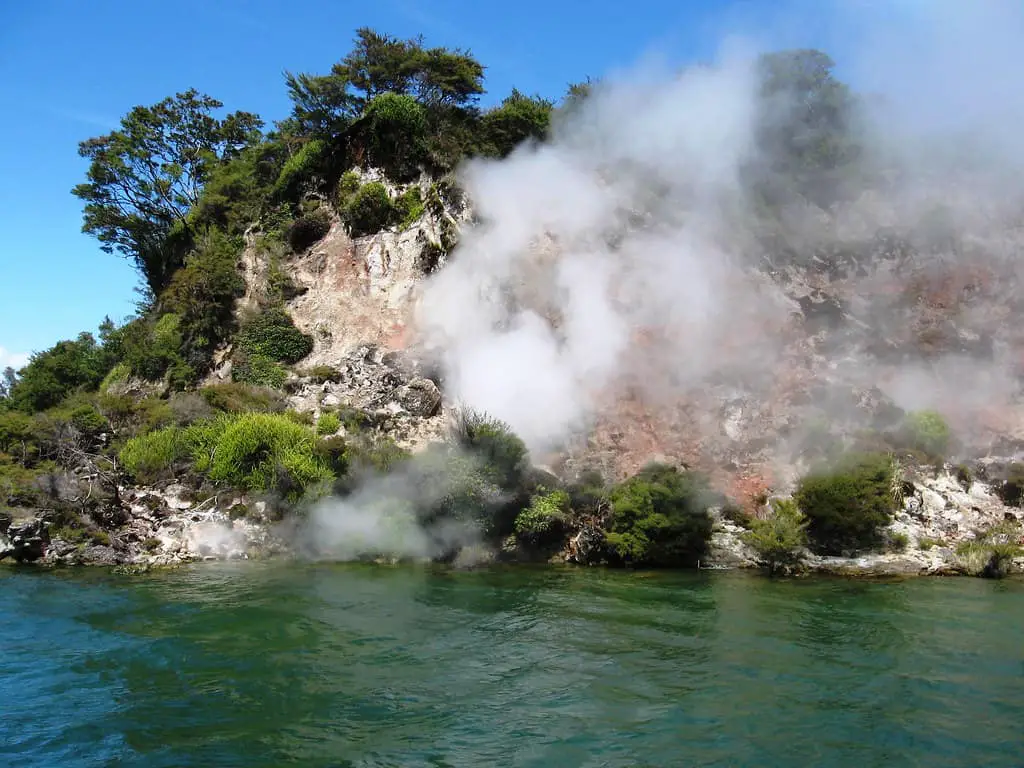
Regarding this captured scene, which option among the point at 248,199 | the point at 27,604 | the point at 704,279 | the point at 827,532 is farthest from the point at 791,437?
the point at 248,199

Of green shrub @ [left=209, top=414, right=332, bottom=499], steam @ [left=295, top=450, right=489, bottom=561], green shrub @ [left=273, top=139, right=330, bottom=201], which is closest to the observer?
steam @ [left=295, top=450, right=489, bottom=561]

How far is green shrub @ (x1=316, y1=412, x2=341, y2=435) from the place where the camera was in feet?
72.8

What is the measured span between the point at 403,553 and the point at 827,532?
11.2 metres

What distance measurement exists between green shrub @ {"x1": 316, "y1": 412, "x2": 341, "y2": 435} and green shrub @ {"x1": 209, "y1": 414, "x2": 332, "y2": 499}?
0.84 metres

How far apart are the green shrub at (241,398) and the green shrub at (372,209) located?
9189 millimetres

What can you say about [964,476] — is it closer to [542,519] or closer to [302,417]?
[542,519]

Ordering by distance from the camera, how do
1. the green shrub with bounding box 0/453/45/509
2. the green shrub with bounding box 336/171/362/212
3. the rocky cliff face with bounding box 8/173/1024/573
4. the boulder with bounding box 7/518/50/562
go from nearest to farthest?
the boulder with bounding box 7/518/50/562 → the green shrub with bounding box 0/453/45/509 → the rocky cliff face with bounding box 8/173/1024/573 → the green shrub with bounding box 336/171/362/212

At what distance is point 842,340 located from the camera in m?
26.2

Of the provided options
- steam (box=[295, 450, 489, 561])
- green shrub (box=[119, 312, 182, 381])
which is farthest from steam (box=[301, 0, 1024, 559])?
green shrub (box=[119, 312, 182, 381])

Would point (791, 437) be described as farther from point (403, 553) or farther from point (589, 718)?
point (589, 718)

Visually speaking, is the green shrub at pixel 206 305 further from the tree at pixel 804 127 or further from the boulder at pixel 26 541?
the tree at pixel 804 127

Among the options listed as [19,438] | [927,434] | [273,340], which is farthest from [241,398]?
[927,434]

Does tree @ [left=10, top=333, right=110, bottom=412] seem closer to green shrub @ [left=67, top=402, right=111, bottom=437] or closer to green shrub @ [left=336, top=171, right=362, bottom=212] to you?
green shrub @ [left=67, top=402, right=111, bottom=437]

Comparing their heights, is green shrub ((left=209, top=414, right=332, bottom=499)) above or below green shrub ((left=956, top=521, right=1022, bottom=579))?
above
